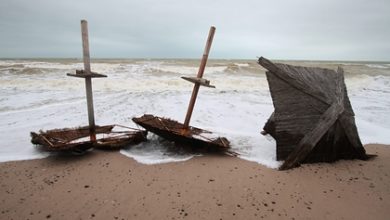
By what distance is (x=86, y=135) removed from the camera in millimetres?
5566

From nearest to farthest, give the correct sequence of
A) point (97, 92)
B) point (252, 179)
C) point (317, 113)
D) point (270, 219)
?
point (270, 219) < point (252, 179) < point (317, 113) < point (97, 92)

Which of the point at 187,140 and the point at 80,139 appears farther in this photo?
the point at 80,139

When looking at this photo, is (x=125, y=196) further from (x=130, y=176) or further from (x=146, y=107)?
(x=146, y=107)

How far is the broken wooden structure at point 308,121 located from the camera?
4.51 m

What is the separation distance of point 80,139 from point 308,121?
14.3 feet

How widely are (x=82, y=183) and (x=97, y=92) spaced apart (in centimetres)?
979

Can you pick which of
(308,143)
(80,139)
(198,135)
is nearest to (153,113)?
(198,135)

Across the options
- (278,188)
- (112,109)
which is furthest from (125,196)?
(112,109)

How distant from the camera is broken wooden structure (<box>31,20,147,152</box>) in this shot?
184 inches

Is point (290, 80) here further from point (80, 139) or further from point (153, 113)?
point (153, 113)

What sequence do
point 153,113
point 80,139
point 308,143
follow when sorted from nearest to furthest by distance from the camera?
point 308,143, point 80,139, point 153,113

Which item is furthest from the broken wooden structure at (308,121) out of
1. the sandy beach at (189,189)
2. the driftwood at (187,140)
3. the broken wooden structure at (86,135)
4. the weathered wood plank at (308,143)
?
the broken wooden structure at (86,135)

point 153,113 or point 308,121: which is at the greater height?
point 308,121

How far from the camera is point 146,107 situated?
Answer: 9.54m
